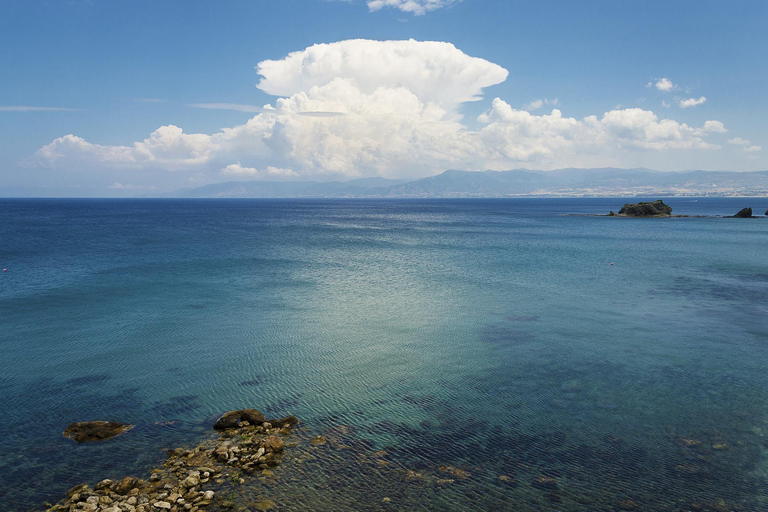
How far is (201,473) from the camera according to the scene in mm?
13836

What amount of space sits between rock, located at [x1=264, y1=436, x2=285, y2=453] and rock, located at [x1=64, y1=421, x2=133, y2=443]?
5971 mm

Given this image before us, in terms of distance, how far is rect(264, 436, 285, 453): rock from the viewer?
15.3 m

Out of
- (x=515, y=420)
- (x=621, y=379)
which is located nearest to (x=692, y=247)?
(x=621, y=379)

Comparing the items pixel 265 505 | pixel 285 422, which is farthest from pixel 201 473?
pixel 285 422

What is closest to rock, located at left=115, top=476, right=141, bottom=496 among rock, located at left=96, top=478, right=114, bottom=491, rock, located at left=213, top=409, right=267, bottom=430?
rock, located at left=96, top=478, right=114, bottom=491

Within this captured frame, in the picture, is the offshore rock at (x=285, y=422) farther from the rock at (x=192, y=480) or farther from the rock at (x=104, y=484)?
the rock at (x=104, y=484)

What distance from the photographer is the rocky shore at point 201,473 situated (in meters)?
12.4

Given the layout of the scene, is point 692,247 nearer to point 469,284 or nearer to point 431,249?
point 431,249

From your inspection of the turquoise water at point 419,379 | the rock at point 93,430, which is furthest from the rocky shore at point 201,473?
the rock at point 93,430

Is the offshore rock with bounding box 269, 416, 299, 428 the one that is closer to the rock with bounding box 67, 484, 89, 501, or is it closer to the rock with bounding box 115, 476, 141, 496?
the rock with bounding box 115, 476, 141, 496

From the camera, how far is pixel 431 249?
2975 inches

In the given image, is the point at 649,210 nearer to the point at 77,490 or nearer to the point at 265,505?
the point at 265,505

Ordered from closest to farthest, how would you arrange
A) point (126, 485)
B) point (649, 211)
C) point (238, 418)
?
point (126, 485) < point (238, 418) < point (649, 211)

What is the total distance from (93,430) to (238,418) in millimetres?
5161
